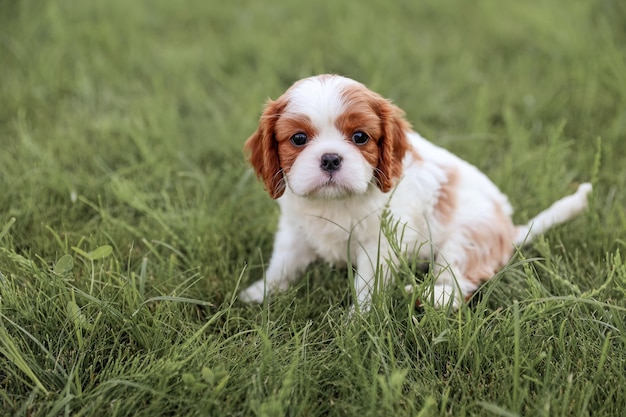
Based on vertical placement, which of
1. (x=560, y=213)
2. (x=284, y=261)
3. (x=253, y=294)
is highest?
(x=560, y=213)

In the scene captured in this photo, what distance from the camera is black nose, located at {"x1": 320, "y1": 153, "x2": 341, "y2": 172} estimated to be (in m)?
2.46

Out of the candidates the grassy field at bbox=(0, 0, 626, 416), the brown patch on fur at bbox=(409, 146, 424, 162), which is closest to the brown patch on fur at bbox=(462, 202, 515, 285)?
the grassy field at bbox=(0, 0, 626, 416)

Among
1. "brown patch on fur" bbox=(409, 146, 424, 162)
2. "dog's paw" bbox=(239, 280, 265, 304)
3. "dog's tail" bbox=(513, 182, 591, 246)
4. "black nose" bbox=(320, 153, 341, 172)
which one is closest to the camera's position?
"black nose" bbox=(320, 153, 341, 172)

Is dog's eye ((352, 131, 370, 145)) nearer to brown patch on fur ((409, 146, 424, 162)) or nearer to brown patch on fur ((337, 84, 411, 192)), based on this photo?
brown patch on fur ((337, 84, 411, 192))

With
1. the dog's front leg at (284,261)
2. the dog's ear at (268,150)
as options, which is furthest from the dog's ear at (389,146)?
the dog's front leg at (284,261)

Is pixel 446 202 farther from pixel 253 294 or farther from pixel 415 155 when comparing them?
pixel 253 294

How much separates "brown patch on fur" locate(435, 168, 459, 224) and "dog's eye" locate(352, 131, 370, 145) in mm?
555

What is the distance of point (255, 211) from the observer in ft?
11.9

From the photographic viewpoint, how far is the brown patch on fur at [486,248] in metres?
3.01

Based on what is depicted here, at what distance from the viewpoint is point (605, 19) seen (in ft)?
17.6

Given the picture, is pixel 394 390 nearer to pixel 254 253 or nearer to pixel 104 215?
pixel 254 253

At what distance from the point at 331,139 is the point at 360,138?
133mm

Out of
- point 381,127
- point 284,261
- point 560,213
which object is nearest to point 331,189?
point 381,127

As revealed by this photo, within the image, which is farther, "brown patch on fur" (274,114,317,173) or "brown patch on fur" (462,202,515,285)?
"brown patch on fur" (462,202,515,285)
